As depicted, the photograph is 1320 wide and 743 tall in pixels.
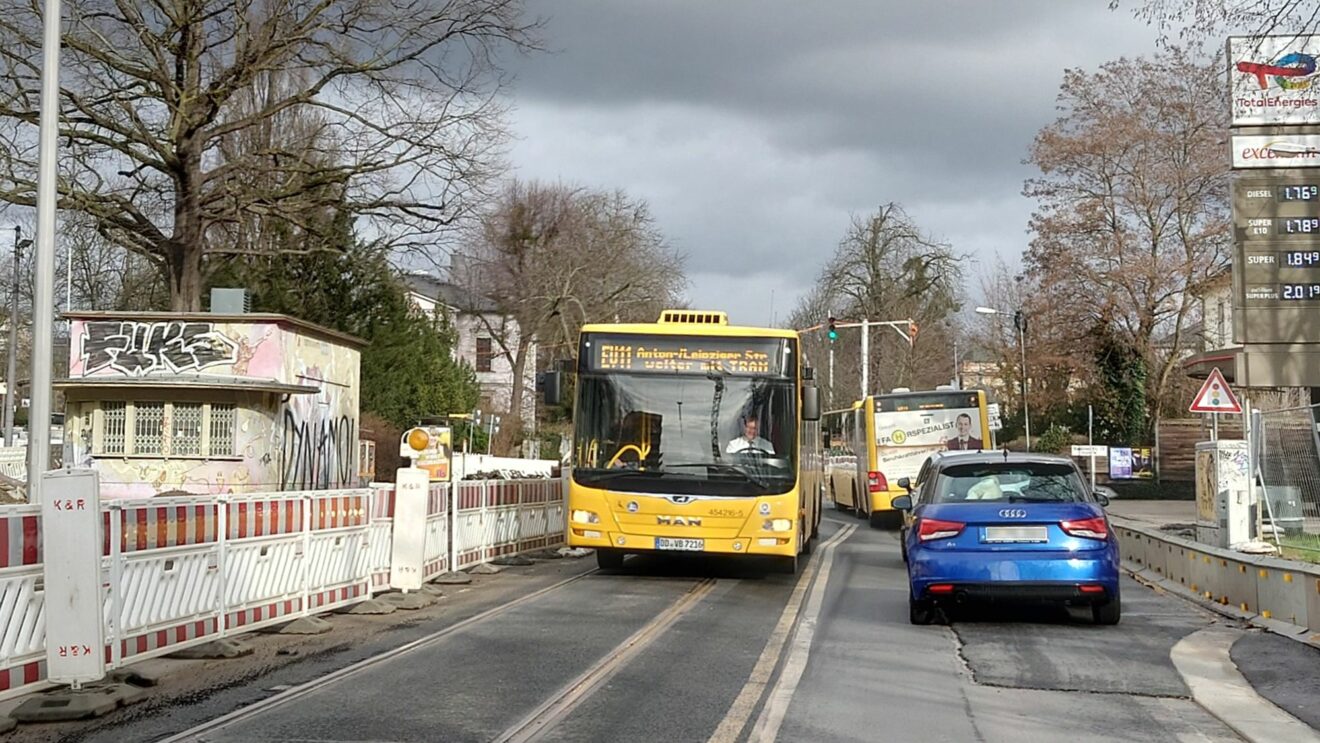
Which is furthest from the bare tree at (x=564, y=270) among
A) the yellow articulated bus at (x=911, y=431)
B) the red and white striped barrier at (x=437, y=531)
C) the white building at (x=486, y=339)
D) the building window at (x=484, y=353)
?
the red and white striped barrier at (x=437, y=531)

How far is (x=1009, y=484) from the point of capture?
42.0 ft

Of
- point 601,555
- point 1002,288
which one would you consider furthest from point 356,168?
point 1002,288

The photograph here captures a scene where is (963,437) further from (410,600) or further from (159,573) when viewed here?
(159,573)

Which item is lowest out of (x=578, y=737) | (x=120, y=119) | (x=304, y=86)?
(x=578, y=737)

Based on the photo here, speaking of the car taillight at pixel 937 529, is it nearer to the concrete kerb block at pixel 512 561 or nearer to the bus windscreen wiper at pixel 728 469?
the bus windscreen wiper at pixel 728 469

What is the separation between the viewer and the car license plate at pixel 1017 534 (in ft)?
40.3

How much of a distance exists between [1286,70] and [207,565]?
45.2 ft

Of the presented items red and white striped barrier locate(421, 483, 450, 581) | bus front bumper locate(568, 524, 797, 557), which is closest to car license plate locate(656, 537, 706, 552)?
bus front bumper locate(568, 524, 797, 557)

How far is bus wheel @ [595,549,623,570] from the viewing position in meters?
18.3

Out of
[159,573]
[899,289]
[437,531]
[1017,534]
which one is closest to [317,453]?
[437,531]

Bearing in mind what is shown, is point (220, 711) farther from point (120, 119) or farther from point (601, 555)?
point (120, 119)

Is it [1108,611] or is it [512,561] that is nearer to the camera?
[1108,611]

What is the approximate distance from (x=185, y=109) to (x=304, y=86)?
7.75 m

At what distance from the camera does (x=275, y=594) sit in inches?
489
